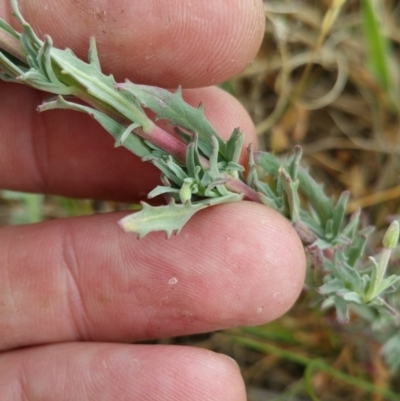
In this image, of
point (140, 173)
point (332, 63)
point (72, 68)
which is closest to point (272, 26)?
point (332, 63)

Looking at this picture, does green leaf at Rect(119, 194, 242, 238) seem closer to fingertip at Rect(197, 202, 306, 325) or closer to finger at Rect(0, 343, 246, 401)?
fingertip at Rect(197, 202, 306, 325)

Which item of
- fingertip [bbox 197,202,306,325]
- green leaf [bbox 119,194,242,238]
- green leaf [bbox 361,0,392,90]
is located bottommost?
fingertip [bbox 197,202,306,325]

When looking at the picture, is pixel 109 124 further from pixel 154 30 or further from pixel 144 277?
pixel 144 277

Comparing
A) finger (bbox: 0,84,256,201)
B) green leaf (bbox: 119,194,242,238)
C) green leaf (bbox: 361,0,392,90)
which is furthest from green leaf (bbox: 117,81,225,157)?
green leaf (bbox: 361,0,392,90)

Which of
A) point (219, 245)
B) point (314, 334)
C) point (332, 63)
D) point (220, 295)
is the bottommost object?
point (314, 334)

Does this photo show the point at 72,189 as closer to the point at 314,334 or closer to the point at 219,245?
the point at 219,245
